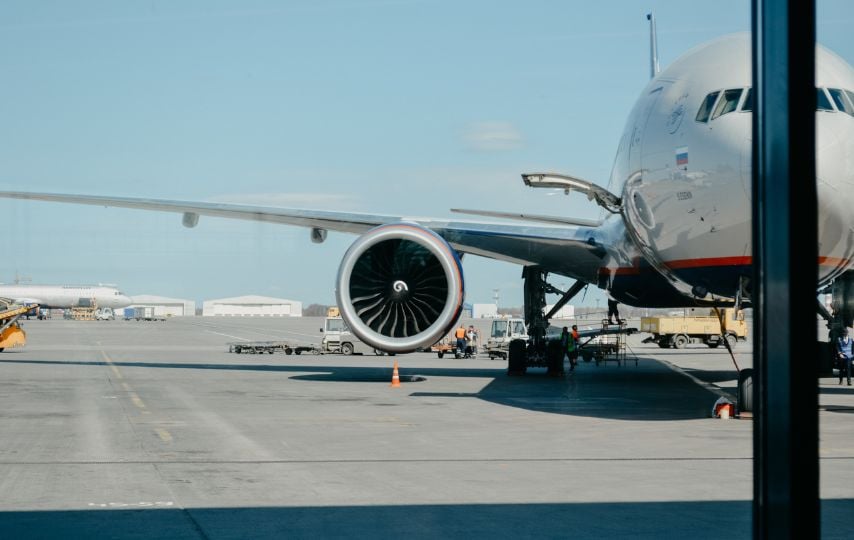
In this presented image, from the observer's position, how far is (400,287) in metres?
17.5

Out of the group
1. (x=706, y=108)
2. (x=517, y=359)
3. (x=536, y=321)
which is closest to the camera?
(x=706, y=108)

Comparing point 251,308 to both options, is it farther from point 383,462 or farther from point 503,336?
point 383,462

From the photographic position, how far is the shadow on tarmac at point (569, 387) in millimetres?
14445

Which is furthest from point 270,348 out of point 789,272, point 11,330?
point 789,272

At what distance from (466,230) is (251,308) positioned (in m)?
171

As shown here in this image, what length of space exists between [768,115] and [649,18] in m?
20.8

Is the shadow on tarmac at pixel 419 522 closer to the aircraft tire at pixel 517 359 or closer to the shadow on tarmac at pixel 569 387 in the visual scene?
the shadow on tarmac at pixel 569 387

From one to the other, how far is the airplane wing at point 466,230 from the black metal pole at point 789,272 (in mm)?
14578

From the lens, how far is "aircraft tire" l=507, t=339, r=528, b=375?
22.1 m

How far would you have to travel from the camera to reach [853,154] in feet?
36.1

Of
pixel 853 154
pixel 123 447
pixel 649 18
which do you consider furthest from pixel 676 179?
pixel 649 18

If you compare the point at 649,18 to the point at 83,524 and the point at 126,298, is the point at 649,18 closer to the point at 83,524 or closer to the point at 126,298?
the point at 83,524

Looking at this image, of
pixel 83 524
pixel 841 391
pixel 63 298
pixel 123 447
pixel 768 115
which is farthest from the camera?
pixel 63 298

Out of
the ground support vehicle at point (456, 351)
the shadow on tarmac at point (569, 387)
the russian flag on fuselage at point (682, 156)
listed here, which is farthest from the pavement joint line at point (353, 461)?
the ground support vehicle at point (456, 351)
